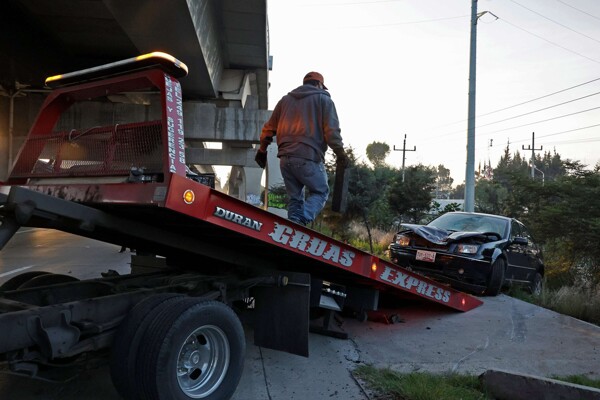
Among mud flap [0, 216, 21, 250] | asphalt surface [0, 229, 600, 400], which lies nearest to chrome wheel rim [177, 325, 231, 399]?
asphalt surface [0, 229, 600, 400]

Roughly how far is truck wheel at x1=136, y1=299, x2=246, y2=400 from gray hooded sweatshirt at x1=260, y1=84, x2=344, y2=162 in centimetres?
209

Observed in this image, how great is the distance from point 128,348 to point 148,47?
38.7 feet

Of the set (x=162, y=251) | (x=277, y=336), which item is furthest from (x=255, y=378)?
(x=162, y=251)

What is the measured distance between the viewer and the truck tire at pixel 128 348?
2.79 meters

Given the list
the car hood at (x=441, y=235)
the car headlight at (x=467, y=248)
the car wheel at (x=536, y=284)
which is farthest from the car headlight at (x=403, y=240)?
the car wheel at (x=536, y=284)

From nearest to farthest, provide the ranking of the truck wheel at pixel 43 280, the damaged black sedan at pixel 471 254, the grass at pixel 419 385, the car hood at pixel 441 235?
1. the grass at pixel 419 385
2. the truck wheel at pixel 43 280
3. the damaged black sedan at pixel 471 254
4. the car hood at pixel 441 235

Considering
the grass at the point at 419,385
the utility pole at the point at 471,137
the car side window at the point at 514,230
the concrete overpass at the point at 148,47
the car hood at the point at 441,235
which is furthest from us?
the utility pole at the point at 471,137

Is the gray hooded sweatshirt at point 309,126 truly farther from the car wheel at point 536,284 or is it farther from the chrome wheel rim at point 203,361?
the car wheel at point 536,284

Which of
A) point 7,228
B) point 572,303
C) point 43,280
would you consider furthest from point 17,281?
point 572,303

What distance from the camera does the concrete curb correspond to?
3.38m

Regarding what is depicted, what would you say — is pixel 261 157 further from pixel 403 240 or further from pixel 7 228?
pixel 403 240

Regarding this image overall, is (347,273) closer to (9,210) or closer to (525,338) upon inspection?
(525,338)

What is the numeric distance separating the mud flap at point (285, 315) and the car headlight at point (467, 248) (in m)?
4.14

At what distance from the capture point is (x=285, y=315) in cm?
427
